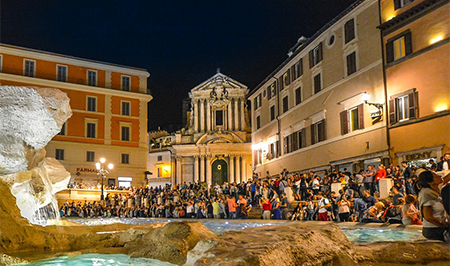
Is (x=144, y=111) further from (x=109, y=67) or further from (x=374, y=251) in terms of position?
(x=374, y=251)

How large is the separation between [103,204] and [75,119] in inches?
635

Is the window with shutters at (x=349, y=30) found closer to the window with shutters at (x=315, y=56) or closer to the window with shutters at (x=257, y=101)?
the window with shutters at (x=315, y=56)

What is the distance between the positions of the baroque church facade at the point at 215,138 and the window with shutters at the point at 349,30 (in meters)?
26.4

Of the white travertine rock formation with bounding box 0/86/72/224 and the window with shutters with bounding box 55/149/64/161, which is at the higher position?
the window with shutters with bounding box 55/149/64/161

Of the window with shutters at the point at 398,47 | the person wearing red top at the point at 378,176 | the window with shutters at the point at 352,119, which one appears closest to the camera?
the person wearing red top at the point at 378,176

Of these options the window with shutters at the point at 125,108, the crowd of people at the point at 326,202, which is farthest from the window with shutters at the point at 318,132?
the window with shutters at the point at 125,108

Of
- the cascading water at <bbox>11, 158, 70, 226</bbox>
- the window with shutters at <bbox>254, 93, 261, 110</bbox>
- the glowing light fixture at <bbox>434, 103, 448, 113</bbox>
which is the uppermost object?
the window with shutters at <bbox>254, 93, 261, 110</bbox>

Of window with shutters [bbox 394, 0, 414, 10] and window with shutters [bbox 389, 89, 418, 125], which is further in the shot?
window with shutters [bbox 394, 0, 414, 10]

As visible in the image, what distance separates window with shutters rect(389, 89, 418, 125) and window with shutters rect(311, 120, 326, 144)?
697 cm

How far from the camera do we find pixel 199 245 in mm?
5531

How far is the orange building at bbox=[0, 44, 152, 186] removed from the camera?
43.1 m

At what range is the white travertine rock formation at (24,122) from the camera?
21.3 ft

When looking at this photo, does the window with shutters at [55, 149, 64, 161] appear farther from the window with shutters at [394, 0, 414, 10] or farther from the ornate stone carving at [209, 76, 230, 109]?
the window with shutters at [394, 0, 414, 10]

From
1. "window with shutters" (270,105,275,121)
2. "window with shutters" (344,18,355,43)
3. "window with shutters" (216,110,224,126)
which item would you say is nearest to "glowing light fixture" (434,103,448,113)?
"window with shutters" (344,18,355,43)
